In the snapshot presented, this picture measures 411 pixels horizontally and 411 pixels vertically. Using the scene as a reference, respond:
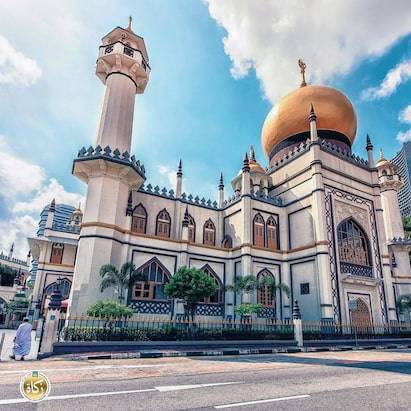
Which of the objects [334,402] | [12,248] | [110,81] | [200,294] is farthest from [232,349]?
[12,248]

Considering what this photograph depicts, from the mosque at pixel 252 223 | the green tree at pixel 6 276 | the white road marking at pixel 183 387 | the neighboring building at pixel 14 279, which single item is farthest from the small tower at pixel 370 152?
the green tree at pixel 6 276


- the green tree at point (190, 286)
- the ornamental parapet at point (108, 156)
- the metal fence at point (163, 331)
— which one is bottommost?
the metal fence at point (163, 331)

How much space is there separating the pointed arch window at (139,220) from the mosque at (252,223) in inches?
2.5

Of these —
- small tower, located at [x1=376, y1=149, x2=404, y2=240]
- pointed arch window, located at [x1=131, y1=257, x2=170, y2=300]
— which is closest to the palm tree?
pointed arch window, located at [x1=131, y1=257, x2=170, y2=300]

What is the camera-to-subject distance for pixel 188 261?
18.3m

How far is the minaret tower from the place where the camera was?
14.6 m

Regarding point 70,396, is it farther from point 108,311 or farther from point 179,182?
point 179,182

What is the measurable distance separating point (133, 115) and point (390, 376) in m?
18.2

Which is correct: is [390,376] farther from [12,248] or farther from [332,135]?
[12,248]

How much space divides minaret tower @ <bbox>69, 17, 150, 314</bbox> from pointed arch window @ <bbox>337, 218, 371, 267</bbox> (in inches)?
513

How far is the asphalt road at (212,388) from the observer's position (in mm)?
4188

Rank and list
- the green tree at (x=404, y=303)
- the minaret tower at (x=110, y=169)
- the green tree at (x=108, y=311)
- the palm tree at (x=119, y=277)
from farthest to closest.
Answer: the green tree at (x=404, y=303)
the minaret tower at (x=110, y=169)
the palm tree at (x=119, y=277)
the green tree at (x=108, y=311)

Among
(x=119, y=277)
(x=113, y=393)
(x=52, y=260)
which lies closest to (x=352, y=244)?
(x=119, y=277)

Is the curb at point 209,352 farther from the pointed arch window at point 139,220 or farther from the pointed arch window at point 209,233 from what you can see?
the pointed arch window at point 209,233
